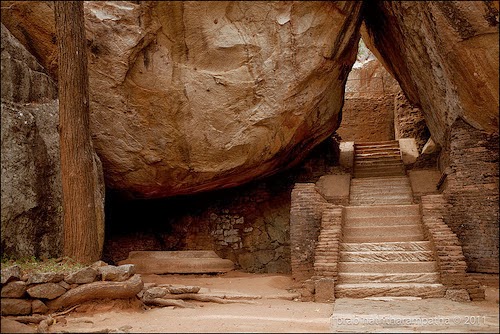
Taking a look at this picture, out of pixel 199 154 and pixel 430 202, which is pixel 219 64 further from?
pixel 430 202

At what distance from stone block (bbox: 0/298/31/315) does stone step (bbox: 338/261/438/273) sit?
4.34 meters

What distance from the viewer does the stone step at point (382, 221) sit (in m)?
7.96

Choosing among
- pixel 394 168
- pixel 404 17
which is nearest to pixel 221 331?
pixel 404 17

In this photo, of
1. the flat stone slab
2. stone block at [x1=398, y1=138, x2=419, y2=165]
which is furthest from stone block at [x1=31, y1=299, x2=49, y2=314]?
stone block at [x1=398, y1=138, x2=419, y2=165]

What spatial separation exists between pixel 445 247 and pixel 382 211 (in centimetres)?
174

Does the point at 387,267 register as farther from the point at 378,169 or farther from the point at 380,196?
the point at 378,169

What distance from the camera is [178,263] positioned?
30.8 ft

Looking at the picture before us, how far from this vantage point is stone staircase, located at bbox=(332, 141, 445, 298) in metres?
6.50

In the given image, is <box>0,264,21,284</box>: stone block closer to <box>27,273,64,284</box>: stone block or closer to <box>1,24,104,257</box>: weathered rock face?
<box>27,273,64,284</box>: stone block

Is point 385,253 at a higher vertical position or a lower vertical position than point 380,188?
lower

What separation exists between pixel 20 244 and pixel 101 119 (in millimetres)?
3029

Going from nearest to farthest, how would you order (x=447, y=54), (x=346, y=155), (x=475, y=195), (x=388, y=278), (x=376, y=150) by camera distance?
(x=388, y=278)
(x=447, y=54)
(x=475, y=195)
(x=346, y=155)
(x=376, y=150)

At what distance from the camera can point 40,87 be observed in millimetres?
7848

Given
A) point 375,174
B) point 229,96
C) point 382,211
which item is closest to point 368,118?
point 375,174
